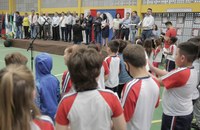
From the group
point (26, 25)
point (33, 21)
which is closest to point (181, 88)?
point (33, 21)

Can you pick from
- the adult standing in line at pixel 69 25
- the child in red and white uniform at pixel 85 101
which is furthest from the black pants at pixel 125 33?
the child in red and white uniform at pixel 85 101

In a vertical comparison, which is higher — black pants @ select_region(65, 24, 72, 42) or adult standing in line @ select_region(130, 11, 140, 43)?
adult standing in line @ select_region(130, 11, 140, 43)

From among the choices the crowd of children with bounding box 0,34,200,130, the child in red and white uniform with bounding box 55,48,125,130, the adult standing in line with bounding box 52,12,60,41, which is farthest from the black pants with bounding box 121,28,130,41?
the child in red and white uniform with bounding box 55,48,125,130

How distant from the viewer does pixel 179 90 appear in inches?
96.0

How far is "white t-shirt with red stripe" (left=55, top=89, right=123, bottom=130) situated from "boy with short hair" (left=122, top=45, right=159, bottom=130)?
335 millimetres

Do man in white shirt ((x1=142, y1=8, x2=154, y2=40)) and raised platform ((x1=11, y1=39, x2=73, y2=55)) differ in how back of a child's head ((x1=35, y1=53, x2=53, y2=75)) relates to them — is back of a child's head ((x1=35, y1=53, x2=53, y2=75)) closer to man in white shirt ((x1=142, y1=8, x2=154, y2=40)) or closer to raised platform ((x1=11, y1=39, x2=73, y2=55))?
man in white shirt ((x1=142, y1=8, x2=154, y2=40))

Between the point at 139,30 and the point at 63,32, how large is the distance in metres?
4.76

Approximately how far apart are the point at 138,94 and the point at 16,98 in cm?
107

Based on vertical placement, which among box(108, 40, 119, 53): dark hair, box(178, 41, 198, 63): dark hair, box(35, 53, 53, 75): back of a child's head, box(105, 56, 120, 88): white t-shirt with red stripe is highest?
box(178, 41, 198, 63): dark hair

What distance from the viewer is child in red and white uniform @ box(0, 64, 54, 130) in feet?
4.00

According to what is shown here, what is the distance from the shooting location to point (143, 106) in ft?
6.76

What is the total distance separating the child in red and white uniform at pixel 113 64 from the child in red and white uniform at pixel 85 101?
2.16 meters

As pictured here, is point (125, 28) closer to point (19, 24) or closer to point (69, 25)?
point (69, 25)

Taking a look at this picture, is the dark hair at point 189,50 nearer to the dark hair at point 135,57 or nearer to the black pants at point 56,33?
the dark hair at point 135,57
